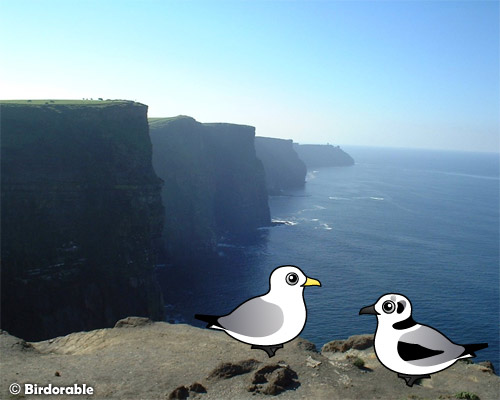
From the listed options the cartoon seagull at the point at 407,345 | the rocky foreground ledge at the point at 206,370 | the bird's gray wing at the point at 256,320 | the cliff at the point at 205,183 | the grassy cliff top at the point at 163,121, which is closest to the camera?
the cartoon seagull at the point at 407,345

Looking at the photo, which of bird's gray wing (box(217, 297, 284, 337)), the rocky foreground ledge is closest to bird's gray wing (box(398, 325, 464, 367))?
bird's gray wing (box(217, 297, 284, 337))

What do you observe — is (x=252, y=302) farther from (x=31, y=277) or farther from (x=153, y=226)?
(x=153, y=226)

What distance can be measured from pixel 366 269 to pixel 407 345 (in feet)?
263

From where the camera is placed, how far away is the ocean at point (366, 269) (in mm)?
64938

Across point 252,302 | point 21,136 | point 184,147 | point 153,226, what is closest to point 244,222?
point 184,147

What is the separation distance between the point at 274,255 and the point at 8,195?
60831 mm

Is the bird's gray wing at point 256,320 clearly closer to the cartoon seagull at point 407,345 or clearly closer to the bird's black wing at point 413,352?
the cartoon seagull at point 407,345

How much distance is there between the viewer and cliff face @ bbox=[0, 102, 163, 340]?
5303 cm

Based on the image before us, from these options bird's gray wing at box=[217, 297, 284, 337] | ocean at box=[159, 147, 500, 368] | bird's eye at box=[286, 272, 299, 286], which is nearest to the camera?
bird's gray wing at box=[217, 297, 284, 337]

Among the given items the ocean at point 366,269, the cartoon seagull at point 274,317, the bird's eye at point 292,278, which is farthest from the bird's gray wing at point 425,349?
the ocean at point 366,269

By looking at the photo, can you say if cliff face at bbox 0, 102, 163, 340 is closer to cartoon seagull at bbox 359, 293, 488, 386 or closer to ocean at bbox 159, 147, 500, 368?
ocean at bbox 159, 147, 500, 368

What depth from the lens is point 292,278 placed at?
10648mm

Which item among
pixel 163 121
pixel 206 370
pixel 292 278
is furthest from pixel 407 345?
Answer: pixel 163 121

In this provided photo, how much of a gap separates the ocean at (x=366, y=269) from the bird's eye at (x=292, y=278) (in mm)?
49979
